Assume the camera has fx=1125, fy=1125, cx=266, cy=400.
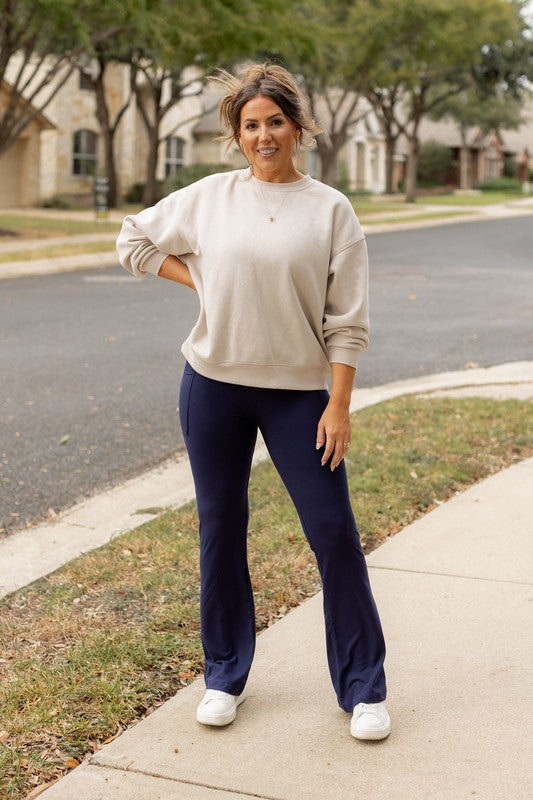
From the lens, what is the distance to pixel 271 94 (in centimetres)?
319

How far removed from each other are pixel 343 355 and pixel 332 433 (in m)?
0.23

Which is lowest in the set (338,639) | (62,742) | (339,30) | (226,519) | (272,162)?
(62,742)

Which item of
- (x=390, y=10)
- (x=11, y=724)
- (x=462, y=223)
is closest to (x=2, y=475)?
(x=11, y=724)

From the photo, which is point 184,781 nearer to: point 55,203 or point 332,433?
point 332,433

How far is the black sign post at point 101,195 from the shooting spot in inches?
1082

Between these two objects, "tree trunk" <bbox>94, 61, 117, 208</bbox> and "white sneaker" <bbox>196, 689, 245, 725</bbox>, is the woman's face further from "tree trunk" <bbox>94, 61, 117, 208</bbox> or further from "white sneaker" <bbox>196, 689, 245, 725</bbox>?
"tree trunk" <bbox>94, 61, 117, 208</bbox>

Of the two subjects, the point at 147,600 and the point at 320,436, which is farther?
the point at 147,600

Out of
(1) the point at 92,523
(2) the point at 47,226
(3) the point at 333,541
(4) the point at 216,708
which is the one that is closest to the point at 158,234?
(3) the point at 333,541

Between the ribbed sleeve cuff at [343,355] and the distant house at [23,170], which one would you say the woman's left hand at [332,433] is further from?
the distant house at [23,170]

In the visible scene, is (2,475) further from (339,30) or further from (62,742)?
(339,30)

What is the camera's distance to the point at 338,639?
3340 millimetres

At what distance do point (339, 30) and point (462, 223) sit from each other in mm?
7400

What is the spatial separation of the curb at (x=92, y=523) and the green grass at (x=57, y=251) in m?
12.8

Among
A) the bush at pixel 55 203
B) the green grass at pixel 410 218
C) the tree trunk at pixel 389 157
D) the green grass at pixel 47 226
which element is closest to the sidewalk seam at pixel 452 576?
the green grass at pixel 47 226
